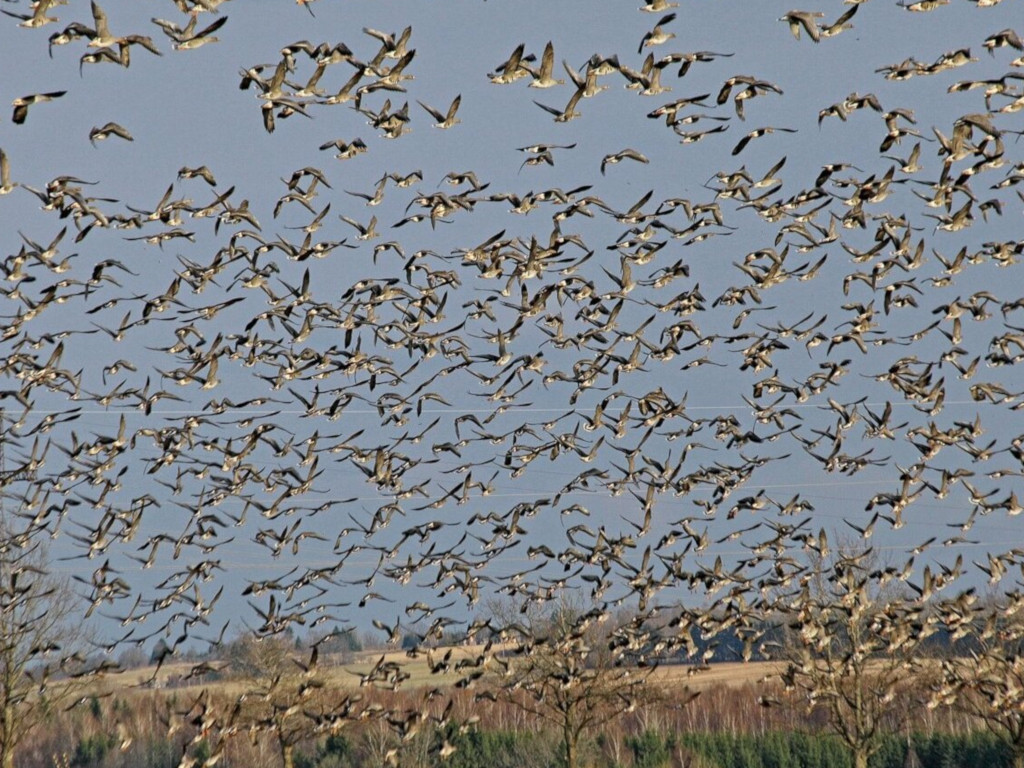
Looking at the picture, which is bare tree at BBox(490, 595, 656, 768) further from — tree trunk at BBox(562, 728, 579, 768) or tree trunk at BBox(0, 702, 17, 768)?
tree trunk at BBox(0, 702, 17, 768)

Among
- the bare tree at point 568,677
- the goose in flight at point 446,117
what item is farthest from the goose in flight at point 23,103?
the bare tree at point 568,677

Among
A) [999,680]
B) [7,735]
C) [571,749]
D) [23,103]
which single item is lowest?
[571,749]

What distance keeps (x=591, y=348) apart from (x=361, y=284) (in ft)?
24.0

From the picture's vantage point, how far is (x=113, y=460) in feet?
123

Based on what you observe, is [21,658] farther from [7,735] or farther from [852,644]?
[852,644]

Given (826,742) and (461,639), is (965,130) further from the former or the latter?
(826,742)

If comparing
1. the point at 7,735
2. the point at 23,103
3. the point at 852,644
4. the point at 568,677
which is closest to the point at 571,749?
the point at 568,677

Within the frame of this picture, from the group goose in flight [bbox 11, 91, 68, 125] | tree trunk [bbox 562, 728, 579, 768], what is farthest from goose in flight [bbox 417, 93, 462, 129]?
tree trunk [bbox 562, 728, 579, 768]

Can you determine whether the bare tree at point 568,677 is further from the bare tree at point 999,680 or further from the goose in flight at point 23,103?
the goose in flight at point 23,103

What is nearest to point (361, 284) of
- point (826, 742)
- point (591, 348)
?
point (591, 348)

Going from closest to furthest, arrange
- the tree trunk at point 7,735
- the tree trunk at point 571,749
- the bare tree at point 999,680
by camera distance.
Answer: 1. the bare tree at point 999,680
2. the tree trunk at point 7,735
3. the tree trunk at point 571,749

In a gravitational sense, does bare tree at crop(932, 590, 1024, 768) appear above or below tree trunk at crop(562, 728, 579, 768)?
above

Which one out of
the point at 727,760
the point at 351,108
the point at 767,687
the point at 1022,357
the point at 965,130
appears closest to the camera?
the point at 351,108

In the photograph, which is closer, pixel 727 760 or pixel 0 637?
pixel 0 637
